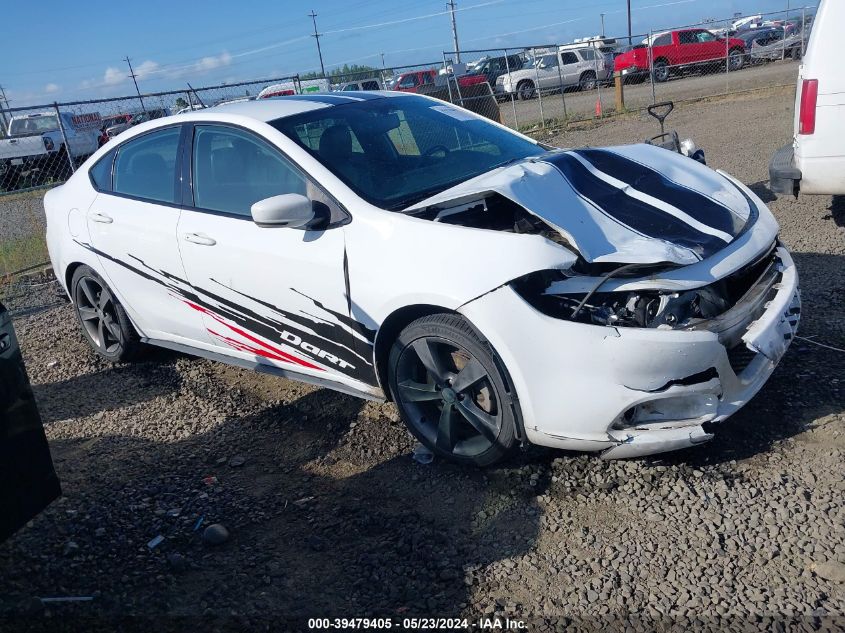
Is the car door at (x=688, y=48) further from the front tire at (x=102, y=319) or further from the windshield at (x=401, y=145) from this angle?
the front tire at (x=102, y=319)

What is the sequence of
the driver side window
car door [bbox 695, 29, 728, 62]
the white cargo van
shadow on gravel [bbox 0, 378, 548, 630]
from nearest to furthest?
shadow on gravel [bbox 0, 378, 548, 630] < the driver side window < the white cargo van < car door [bbox 695, 29, 728, 62]

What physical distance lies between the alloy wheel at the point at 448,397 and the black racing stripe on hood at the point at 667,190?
1269 mm

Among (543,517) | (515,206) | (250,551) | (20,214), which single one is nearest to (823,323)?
(515,206)

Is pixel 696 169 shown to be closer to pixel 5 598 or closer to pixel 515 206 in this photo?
pixel 515 206

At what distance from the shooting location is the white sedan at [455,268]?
3162mm

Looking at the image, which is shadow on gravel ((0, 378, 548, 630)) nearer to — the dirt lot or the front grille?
the dirt lot

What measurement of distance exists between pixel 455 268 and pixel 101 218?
287 centimetres

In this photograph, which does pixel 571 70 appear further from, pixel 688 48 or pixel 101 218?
pixel 101 218

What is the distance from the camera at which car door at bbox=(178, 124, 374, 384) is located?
3.83 metres

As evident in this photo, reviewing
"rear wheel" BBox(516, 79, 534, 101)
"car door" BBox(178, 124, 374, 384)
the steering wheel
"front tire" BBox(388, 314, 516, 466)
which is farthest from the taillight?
"rear wheel" BBox(516, 79, 534, 101)

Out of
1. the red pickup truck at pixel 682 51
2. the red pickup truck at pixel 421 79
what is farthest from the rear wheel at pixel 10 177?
the red pickup truck at pixel 682 51

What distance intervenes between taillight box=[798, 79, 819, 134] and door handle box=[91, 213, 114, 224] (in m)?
5.23

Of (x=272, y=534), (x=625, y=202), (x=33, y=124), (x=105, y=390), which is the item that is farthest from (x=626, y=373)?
(x=33, y=124)

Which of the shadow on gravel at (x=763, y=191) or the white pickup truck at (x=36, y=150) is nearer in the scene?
the shadow on gravel at (x=763, y=191)
